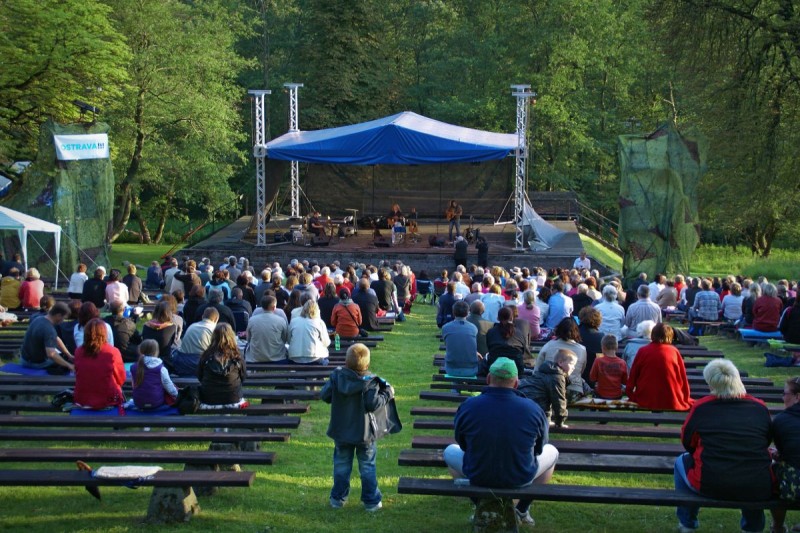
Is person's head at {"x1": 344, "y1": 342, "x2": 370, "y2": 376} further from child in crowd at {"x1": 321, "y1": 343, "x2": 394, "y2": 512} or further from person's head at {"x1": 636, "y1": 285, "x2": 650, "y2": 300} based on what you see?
person's head at {"x1": 636, "y1": 285, "x2": 650, "y2": 300}

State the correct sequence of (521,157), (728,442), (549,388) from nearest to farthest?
(728,442) < (549,388) < (521,157)

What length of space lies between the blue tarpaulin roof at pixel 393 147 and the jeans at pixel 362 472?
1727 centimetres

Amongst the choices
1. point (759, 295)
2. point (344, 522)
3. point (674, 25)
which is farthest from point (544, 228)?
point (344, 522)

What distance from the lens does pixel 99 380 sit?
23.1ft

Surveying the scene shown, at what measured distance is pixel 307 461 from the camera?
7402 millimetres

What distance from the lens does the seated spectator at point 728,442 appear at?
5.09 m

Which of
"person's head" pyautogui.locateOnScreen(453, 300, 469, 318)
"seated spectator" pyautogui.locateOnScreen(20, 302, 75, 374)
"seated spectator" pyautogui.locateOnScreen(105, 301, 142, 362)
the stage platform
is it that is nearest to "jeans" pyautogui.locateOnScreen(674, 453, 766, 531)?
"person's head" pyautogui.locateOnScreen(453, 300, 469, 318)

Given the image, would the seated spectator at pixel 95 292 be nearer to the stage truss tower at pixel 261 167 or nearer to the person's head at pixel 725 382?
the stage truss tower at pixel 261 167

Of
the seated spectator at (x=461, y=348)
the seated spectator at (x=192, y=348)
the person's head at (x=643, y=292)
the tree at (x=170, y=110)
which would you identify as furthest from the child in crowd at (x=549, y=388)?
the tree at (x=170, y=110)

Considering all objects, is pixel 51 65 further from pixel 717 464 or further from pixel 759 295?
pixel 717 464

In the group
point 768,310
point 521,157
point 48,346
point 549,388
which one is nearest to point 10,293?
point 48,346

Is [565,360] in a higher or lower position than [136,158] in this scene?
lower

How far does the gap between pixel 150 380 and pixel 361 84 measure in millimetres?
30839

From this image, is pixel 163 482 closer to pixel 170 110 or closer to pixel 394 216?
pixel 394 216
